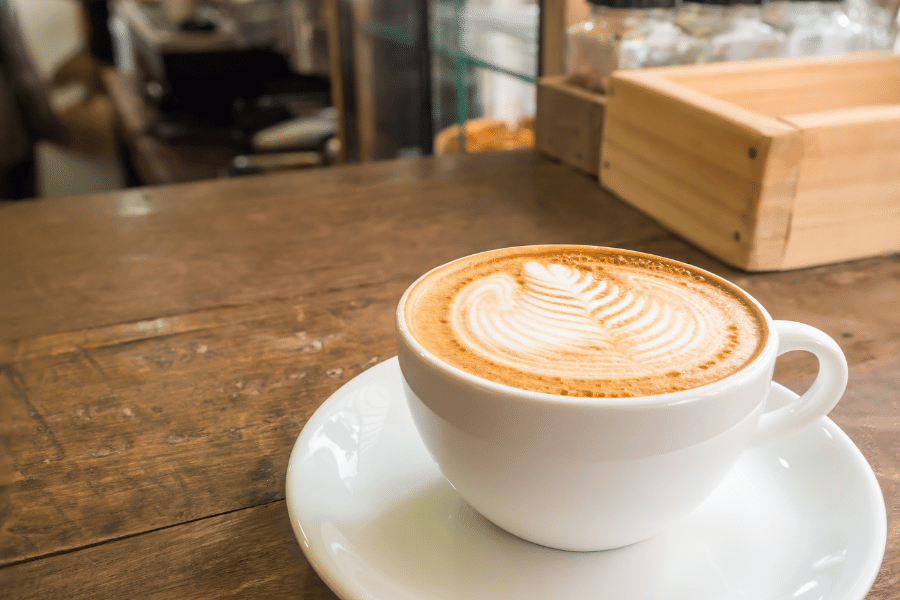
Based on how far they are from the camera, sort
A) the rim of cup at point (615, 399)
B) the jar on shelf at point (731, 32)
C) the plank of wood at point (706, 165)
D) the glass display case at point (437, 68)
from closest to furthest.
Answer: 1. the rim of cup at point (615, 399)
2. the plank of wood at point (706, 165)
3. the jar on shelf at point (731, 32)
4. the glass display case at point (437, 68)

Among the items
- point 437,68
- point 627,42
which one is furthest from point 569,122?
point 437,68

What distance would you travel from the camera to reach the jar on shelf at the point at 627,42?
0.82m

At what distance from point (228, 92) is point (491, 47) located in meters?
1.53

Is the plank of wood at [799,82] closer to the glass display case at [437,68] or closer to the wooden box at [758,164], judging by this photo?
the wooden box at [758,164]

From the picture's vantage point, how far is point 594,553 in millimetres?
303

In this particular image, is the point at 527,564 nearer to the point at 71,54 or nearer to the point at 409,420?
the point at 409,420

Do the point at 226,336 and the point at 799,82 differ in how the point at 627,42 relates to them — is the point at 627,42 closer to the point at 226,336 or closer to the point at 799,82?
the point at 799,82

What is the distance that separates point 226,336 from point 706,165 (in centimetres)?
43

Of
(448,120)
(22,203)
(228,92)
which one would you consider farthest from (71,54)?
(22,203)

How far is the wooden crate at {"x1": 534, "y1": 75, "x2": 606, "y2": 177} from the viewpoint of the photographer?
817mm

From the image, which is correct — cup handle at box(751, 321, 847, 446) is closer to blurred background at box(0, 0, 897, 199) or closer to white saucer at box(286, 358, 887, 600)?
white saucer at box(286, 358, 887, 600)

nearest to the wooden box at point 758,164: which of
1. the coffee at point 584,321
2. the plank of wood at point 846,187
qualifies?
the plank of wood at point 846,187

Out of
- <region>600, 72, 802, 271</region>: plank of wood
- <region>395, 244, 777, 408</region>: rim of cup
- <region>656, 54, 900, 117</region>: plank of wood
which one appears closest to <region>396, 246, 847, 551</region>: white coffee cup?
<region>395, 244, 777, 408</region>: rim of cup

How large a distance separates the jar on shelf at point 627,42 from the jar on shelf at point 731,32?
0.02 m
